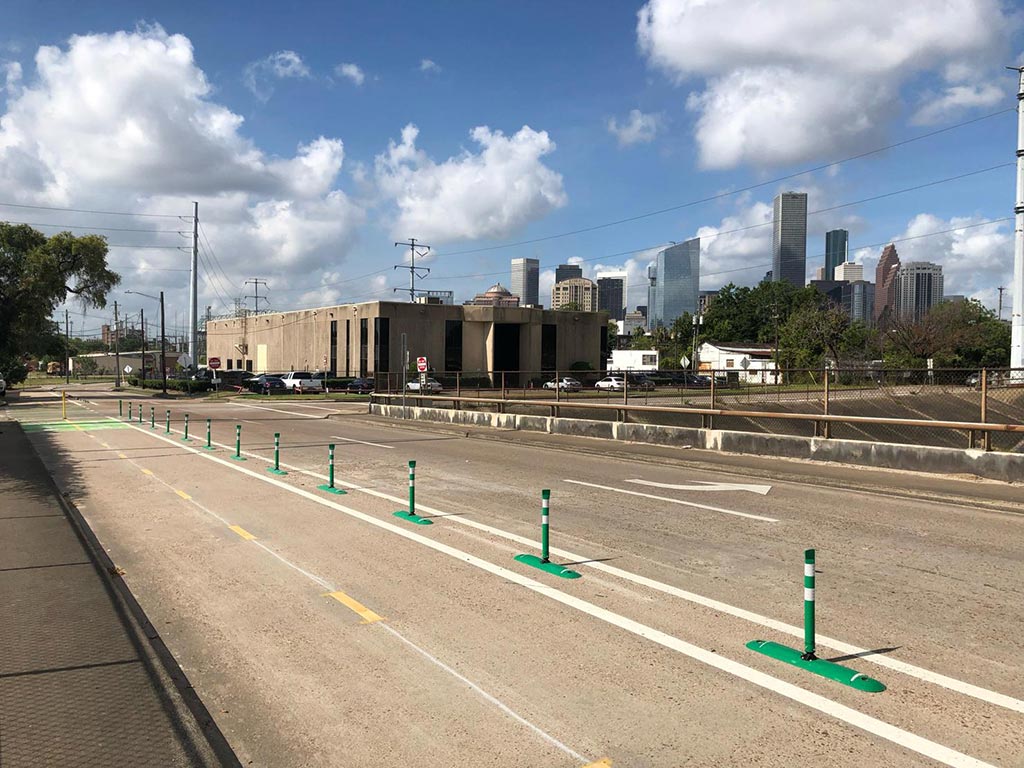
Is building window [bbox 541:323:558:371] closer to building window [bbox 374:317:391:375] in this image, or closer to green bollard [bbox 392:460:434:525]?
building window [bbox 374:317:391:375]

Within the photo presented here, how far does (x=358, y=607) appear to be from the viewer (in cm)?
661

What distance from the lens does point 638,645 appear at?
5.62m

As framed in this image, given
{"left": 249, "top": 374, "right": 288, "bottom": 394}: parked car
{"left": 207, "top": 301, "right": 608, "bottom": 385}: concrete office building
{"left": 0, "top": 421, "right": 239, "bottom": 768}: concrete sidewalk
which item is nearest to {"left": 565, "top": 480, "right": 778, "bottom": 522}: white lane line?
{"left": 0, "top": 421, "right": 239, "bottom": 768}: concrete sidewalk

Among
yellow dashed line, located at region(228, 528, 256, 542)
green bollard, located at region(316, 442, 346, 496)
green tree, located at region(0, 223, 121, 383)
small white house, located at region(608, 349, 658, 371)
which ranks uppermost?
green tree, located at region(0, 223, 121, 383)

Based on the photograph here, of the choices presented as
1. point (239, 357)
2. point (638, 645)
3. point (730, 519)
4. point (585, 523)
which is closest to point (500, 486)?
point (585, 523)

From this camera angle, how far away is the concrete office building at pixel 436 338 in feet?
228

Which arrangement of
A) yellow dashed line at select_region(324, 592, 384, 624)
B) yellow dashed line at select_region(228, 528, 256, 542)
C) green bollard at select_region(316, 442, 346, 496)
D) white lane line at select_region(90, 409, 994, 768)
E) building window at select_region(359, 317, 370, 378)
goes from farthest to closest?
building window at select_region(359, 317, 370, 378) → green bollard at select_region(316, 442, 346, 496) → yellow dashed line at select_region(228, 528, 256, 542) → yellow dashed line at select_region(324, 592, 384, 624) → white lane line at select_region(90, 409, 994, 768)

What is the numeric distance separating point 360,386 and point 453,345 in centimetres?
1411

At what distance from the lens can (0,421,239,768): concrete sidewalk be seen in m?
4.11

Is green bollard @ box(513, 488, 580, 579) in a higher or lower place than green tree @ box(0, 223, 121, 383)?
lower

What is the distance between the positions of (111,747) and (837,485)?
1224 centimetres

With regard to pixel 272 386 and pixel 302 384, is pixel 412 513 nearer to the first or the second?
pixel 302 384

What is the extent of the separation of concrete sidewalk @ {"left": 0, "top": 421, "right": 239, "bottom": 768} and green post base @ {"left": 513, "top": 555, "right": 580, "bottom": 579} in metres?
3.61

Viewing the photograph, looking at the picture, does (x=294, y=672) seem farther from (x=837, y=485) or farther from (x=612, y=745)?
(x=837, y=485)
